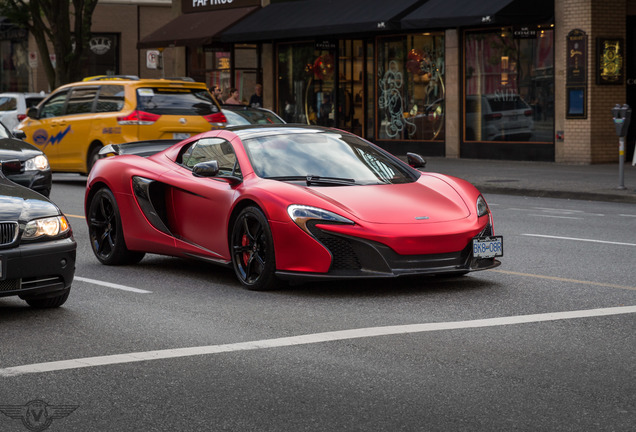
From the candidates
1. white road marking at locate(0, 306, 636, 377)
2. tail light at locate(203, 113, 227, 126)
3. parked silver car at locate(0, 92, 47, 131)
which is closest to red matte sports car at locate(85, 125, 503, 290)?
white road marking at locate(0, 306, 636, 377)

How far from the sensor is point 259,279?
871cm

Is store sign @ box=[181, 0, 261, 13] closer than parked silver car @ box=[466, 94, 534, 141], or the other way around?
parked silver car @ box=[466, 94, 534, 141]

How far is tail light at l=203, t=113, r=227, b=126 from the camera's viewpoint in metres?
19.7

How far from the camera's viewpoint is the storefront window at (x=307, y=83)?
32344 mm

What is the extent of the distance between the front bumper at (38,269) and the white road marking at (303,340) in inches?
48.3

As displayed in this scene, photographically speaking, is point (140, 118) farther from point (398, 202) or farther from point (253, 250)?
point (398, 202)

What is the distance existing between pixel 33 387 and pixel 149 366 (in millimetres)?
691

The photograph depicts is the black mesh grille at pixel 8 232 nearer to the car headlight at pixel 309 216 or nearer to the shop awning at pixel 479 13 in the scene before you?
the car headlight at pixel 309 216

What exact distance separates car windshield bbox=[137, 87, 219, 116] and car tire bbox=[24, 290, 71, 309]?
1160 centimetres

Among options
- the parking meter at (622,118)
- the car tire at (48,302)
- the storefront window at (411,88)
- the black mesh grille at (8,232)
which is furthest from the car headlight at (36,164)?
the storefront window at (411,88)

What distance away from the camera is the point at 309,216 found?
8.38 meters

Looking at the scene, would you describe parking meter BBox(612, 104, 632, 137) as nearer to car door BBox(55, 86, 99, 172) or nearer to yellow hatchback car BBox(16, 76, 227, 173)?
yellow hatchback car BBox(16, 76, 227, 173)

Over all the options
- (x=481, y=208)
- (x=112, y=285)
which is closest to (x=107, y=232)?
(x=112, y=285)

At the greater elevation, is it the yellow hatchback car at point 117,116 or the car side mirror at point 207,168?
the yellow hatchback car at point 117,116
